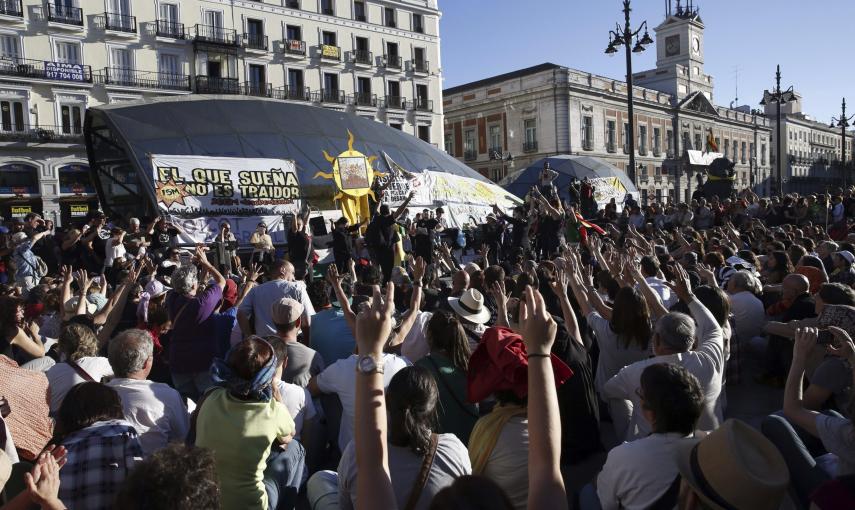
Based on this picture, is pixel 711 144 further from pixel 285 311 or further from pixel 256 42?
pixel 285 311

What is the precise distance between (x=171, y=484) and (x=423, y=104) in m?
50.0

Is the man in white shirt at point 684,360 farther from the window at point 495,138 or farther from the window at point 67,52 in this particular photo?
the window at point 495,138

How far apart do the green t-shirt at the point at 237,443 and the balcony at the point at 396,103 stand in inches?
1834

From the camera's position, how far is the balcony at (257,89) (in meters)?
42.1

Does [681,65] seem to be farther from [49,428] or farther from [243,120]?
[49,428]

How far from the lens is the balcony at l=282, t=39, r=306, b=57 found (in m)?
43.5

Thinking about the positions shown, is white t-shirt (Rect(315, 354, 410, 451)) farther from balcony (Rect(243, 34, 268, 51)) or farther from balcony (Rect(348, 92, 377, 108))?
balcony (Rect(348, 92, 377, 108))

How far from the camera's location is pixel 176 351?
548 cm

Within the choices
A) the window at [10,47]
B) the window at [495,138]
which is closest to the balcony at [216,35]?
the window at [10,47]

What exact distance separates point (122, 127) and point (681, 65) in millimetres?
70391

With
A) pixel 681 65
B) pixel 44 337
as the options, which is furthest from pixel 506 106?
pixel 44 337

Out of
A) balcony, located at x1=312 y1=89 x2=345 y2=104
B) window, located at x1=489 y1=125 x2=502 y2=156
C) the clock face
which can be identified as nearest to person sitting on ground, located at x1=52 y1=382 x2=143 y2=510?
balcony, located at x1=312 y1=89 x2=345 y2=104

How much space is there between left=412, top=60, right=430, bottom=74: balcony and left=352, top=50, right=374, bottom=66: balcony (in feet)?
13.1

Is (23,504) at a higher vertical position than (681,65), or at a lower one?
lower
